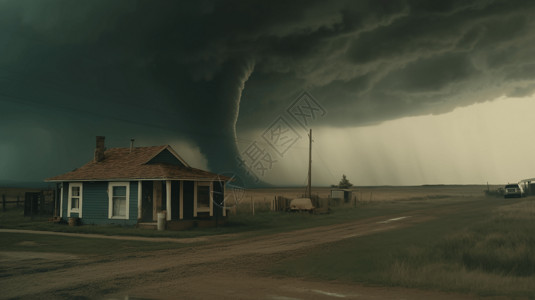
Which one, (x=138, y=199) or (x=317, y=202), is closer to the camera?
(x=138, y=199)

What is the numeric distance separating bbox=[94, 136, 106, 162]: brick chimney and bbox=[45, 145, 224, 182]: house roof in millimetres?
313

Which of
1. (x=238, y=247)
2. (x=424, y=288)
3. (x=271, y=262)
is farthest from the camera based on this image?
(x=238, y=247)

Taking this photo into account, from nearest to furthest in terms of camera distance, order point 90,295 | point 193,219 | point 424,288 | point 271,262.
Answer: point 90,295 → point 424,288 → point 271,262 → point 193,219

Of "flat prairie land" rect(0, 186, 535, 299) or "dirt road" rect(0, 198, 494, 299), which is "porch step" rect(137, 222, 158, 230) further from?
"dirt road" rect(0, 198, 494, 299)

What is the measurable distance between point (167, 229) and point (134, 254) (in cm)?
1061

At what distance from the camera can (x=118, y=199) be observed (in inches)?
1100

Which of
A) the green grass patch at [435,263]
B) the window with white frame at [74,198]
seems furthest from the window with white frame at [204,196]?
the green grass patch at [435,263]

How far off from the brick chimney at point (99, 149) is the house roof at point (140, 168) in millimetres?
313

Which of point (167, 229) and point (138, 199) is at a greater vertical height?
point (138, 199)

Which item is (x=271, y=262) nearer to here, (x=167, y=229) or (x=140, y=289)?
(x=140, y=289)

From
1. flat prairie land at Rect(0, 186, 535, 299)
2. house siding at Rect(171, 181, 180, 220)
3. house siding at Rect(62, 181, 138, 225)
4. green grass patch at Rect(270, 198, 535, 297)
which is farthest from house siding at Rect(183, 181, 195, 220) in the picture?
green grass patch at Rect(270, 198, 535, 297)

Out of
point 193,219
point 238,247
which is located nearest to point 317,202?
point 193,219

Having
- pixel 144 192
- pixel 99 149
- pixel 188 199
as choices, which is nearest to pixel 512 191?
pixel 188 199

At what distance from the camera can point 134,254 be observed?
49.6 feet
